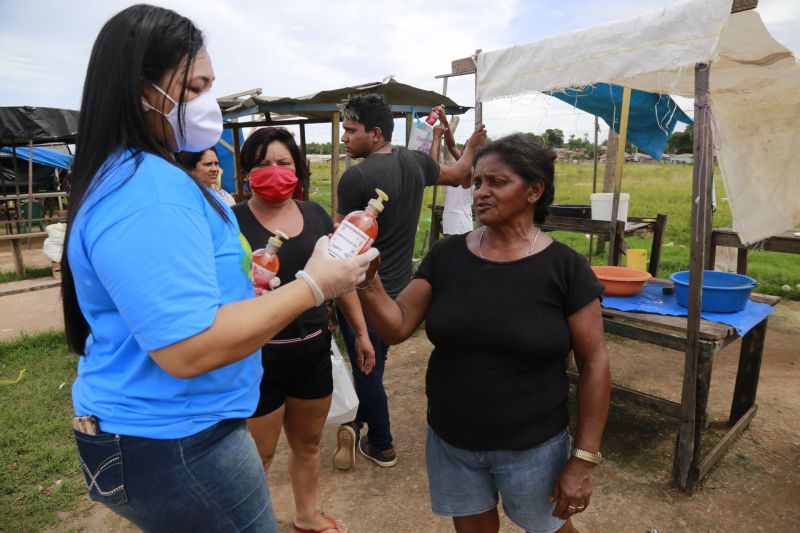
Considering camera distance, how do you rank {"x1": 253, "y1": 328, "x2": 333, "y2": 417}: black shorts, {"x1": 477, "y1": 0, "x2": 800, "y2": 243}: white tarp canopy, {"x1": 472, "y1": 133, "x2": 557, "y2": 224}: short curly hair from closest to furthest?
{"x1": 472, "y1": 133, "x2": 557, "y2": 224}: short curly hair, {"x1": 253, "y1": 328, "x2": 333, "y2": 417}: black shorts, {"x1": 477, "y1": 0, "x2": 800, "y2": 243}: white tarp canopy

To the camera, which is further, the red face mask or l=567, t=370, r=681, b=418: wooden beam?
l=567, t=370, r=681, b=418: wooden beam

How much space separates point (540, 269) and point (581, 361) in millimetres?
364

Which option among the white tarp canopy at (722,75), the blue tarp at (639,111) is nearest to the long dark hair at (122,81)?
the white tarp canopy at (722,75)

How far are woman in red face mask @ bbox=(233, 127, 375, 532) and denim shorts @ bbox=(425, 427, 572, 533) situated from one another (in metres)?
0.76

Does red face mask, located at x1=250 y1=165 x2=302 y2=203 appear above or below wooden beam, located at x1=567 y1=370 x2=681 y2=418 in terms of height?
above

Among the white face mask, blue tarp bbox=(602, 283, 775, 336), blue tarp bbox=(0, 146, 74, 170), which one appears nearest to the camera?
the white face mask

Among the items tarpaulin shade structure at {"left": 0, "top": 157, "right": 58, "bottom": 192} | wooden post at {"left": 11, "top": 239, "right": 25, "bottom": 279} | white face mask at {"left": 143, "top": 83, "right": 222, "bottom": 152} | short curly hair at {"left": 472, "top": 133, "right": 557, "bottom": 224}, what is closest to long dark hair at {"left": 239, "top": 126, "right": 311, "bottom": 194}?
short curly hair at {"left": 472, "top": 133, "right": 557, "bottom": 224}

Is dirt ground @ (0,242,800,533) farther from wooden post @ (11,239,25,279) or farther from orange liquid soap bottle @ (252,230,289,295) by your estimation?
wooden post @ (11,239,25,279)

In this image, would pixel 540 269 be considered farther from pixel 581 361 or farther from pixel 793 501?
pixel 793 501

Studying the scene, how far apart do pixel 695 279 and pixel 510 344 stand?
1770 millimetres

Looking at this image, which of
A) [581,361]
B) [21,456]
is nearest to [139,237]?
[581,361]

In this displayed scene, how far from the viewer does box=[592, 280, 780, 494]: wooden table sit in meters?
2.97

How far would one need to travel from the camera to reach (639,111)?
18.9ft

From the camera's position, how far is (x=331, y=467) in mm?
3398
